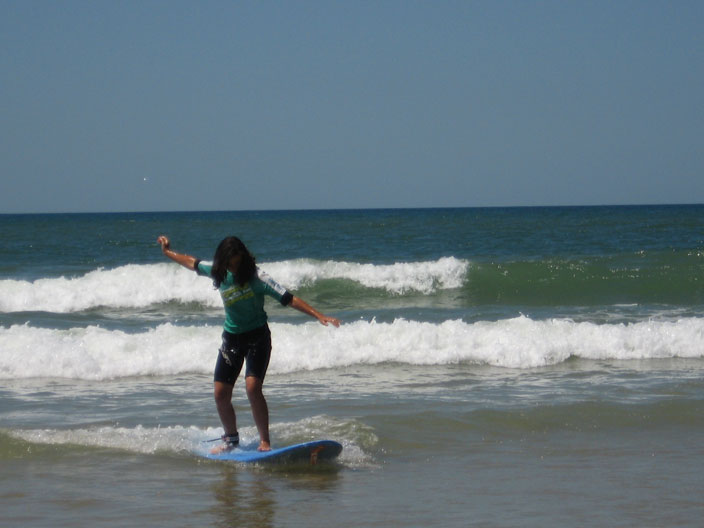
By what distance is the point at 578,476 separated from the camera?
19.5 feet

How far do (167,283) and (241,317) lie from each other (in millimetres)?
14333

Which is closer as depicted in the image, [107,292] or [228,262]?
[228,262]

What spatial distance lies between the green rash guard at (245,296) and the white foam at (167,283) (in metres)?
13.3

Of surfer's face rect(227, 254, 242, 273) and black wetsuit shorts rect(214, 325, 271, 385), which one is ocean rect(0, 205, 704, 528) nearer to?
black wetsuit shorts rect(214, 325, 271, 385)

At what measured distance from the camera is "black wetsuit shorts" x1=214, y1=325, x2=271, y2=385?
644 cm

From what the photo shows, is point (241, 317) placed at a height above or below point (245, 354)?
above

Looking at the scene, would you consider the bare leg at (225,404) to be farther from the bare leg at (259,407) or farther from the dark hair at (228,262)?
the dark hair at (228,262)

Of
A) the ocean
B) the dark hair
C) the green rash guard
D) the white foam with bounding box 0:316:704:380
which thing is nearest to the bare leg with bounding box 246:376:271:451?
the ocean

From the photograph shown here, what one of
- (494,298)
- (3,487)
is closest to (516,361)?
(3,487)

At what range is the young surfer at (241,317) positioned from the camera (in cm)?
629

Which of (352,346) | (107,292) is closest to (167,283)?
(107,292)

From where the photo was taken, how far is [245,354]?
6.48 m

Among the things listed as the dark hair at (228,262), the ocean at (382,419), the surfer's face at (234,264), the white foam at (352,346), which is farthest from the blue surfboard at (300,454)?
the white foam at (352,346)

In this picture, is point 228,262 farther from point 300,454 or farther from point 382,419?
point 382,419
